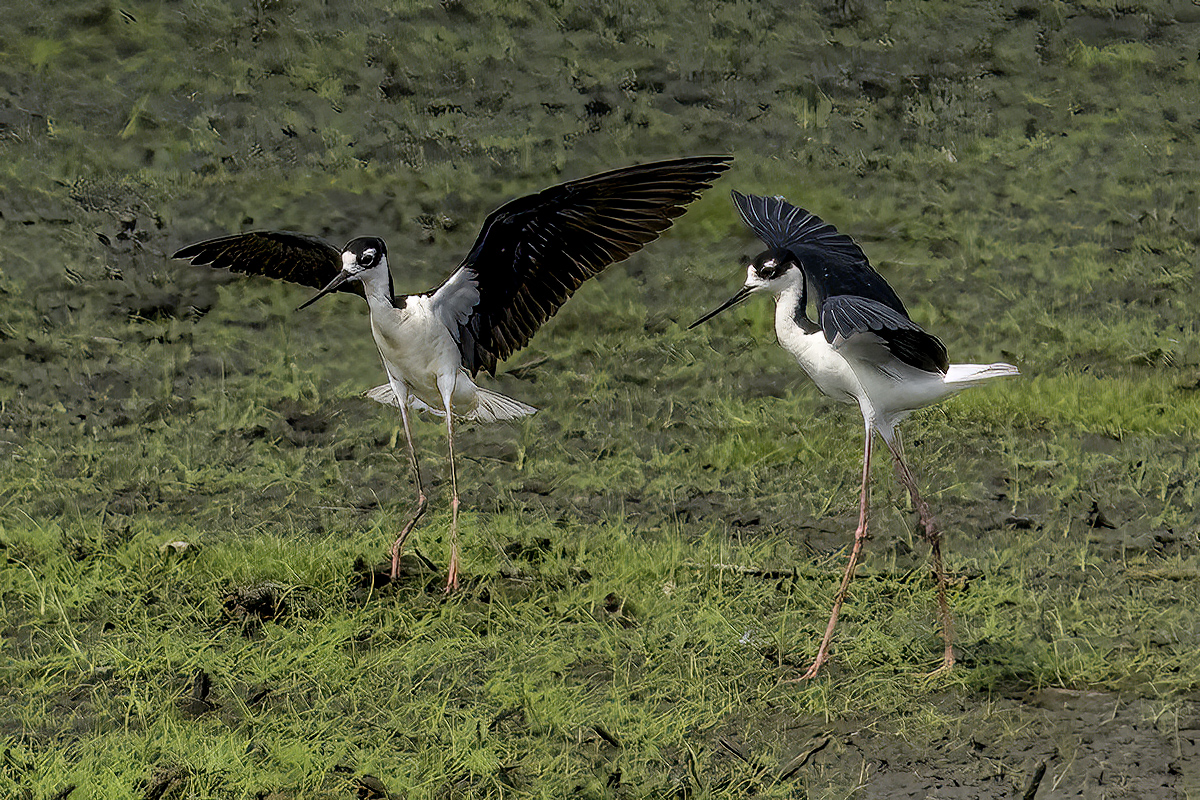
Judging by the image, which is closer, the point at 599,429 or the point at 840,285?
the point at 840,285

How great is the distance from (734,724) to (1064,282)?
14.4 ft

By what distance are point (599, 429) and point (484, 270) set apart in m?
→ 1.74

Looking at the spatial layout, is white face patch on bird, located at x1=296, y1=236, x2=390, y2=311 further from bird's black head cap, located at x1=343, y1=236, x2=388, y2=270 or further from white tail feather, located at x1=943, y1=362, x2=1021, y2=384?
white tail feather, located at x1=943, y1=362, x2=1021, y2=384

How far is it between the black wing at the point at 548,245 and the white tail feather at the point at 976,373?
955mm

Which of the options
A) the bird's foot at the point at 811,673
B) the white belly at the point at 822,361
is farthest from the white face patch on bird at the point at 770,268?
the bird's foot at the point at 811,673

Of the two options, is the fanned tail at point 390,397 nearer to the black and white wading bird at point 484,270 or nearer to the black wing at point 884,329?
the black and white wading bird at point 484,270

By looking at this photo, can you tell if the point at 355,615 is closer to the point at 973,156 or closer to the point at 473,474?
the point at 473,474

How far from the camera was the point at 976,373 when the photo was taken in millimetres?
3490

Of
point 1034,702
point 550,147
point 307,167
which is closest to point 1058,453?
point 1034,702

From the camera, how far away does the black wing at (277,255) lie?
429 cm

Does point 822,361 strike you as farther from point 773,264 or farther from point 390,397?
point 390,397

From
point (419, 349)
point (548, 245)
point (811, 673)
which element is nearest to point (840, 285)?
point (548, 245)

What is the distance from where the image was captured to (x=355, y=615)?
13.6 ft

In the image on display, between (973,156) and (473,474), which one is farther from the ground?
(973,156)
